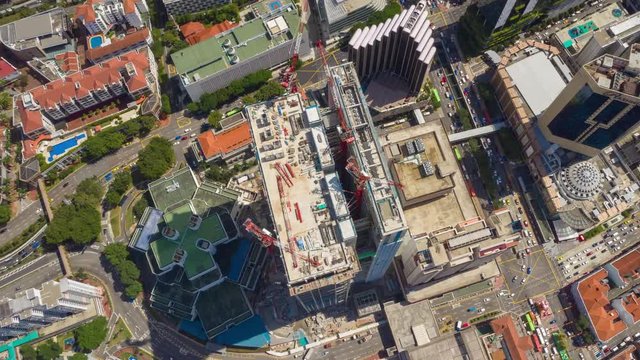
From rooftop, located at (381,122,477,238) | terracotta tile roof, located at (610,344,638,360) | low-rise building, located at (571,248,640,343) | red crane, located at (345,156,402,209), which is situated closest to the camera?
red crane, located at (345,156,402,209)

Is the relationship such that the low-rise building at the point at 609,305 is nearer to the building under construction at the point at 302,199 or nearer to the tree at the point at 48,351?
the building under construction at the point at 302,199

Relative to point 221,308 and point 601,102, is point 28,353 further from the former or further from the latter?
point 601,102

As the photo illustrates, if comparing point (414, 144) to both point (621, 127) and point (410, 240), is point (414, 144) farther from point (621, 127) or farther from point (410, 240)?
point (621, 127)

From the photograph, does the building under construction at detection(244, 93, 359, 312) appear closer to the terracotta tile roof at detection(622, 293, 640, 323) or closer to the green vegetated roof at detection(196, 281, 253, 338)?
the green vegetated roof at detection(196, 281, 253, 338)

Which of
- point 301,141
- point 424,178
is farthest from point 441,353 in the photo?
point 301,141

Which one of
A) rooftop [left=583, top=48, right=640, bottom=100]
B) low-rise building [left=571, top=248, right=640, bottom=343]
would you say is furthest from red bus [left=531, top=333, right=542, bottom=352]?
rooftop [left=583, top=48, right=640, bottom=100]

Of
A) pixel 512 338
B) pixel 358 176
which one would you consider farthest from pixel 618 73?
pixel 512 338
